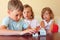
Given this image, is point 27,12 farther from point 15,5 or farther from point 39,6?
point 15,5

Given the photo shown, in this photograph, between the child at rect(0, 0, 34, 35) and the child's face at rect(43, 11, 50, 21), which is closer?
the child at rect(0, 0, 34, 35)

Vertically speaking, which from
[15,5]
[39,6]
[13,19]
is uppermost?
[39,6]

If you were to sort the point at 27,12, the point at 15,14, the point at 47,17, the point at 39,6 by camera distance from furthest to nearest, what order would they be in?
the point at 39,6 → the point at 47,17 → the point at 27,12 → the point at 15,14

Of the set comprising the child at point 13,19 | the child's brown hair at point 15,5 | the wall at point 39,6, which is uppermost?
the wall at point 39,6

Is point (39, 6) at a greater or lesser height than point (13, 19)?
greater

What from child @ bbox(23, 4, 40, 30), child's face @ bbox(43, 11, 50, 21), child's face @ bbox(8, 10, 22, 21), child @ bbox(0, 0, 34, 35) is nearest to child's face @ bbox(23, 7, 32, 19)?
child @ bbox(23, 4, 40, 30)

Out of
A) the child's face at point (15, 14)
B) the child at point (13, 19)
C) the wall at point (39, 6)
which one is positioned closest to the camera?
the child at point (13, 19)

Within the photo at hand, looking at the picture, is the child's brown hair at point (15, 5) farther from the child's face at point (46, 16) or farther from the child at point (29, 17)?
the child's face at point (46, 16)

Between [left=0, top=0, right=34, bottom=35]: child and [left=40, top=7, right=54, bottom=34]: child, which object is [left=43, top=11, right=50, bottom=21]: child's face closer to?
[left=40, top=7, right=54, bottom=34]: child

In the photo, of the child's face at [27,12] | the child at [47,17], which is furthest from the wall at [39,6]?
the child's face at [27,12]

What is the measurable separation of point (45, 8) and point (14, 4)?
43.7 inches

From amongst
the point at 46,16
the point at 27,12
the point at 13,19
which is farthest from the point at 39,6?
the point at 13,19

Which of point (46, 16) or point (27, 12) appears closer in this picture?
point (27, 12)

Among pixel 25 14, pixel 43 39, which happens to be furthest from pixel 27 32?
pixel 25 14
